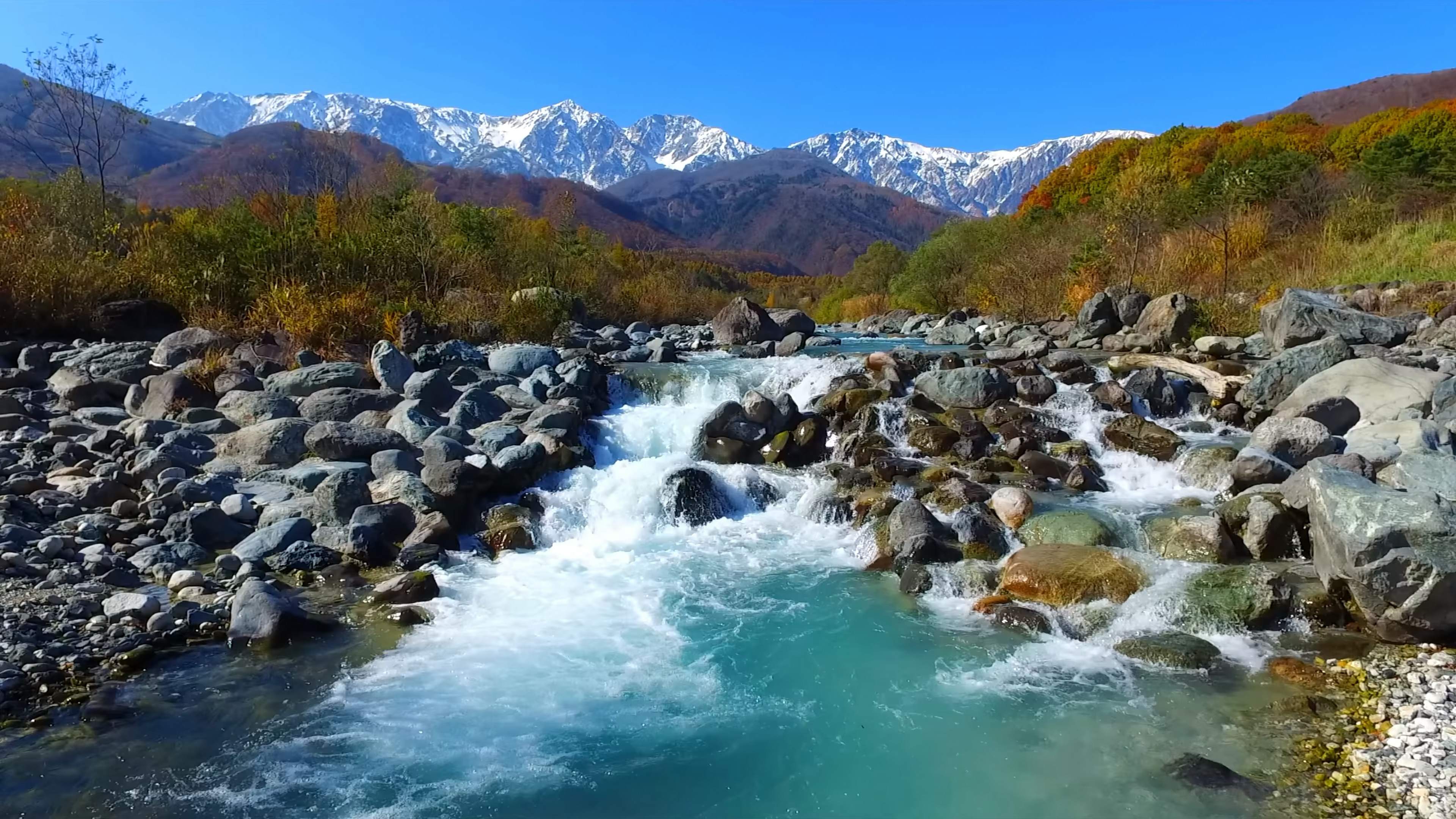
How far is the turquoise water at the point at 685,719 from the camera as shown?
452 cm

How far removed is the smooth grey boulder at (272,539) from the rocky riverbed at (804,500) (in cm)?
3

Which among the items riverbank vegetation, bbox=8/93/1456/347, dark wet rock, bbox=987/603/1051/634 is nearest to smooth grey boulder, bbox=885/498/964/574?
dark wet rock, bbox=987/603/1051/634

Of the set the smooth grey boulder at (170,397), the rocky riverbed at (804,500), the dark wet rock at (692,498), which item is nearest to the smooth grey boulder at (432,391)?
the rocky riverbed at (804,500)

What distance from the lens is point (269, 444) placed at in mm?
9922

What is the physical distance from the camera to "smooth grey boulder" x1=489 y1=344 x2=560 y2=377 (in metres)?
13.7

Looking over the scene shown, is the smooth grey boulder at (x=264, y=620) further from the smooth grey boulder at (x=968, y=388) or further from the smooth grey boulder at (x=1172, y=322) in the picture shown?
the smooth grey boulder at (x=1172, y=322)

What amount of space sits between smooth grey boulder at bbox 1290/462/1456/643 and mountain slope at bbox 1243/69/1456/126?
4114 inches

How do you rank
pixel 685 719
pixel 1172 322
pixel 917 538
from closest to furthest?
pixel 685 719
pixel 917 538
pixel 1172 322

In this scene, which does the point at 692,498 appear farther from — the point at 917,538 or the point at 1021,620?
the point at 1021,620

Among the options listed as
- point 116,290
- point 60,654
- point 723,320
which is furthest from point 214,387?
point 723,320

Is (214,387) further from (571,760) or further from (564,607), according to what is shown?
(571,760)

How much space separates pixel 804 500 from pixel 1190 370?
26.8 feet

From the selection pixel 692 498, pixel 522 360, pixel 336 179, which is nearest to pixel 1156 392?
pixel 692 498

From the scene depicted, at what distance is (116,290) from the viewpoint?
47.4 ft
